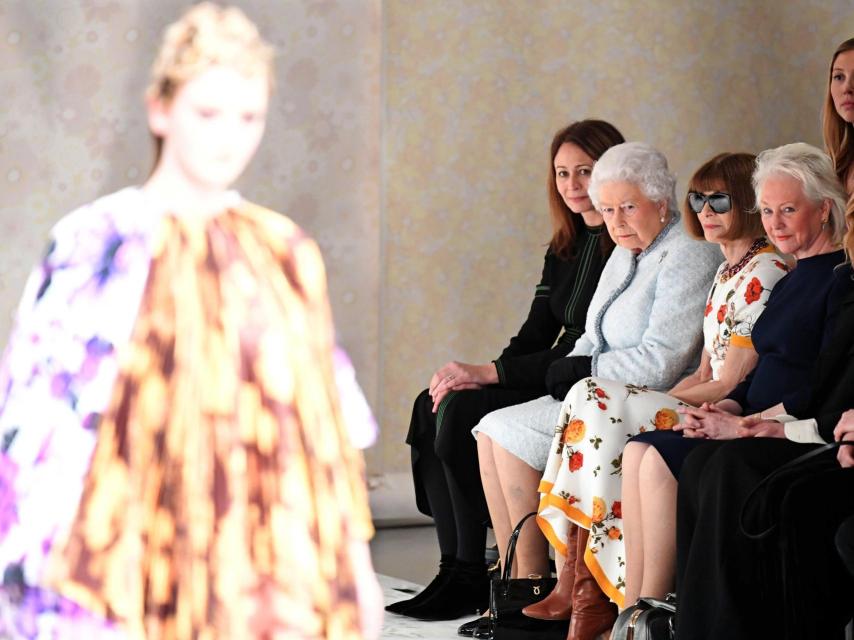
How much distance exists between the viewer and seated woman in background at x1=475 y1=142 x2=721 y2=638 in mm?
2836

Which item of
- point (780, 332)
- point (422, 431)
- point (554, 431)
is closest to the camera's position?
point (780, 332)

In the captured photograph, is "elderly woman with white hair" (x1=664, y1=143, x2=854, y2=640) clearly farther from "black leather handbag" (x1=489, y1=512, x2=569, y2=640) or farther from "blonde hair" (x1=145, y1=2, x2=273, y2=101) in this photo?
"blonde hair" (x1=145, y1=2, x2=273, y2=101)

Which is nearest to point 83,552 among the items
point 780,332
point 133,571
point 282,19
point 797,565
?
point 133,571

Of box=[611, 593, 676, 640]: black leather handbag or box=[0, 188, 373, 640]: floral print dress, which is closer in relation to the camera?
box=[0, 188, 373, 640]: floral print dress

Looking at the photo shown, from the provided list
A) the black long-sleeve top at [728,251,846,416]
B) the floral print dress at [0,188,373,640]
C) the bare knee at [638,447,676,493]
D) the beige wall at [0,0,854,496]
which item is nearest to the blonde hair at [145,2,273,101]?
the floral print dress at [0,188,373,640]

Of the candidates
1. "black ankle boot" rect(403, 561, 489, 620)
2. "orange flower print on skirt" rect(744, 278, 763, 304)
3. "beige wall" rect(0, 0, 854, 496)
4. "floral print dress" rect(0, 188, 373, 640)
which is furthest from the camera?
"beige wall" rect(0, 0, 854, 496)

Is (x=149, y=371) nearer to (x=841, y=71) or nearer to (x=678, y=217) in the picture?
(x=678, y=217)

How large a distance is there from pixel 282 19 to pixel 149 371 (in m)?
1.08

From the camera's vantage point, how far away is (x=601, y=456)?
255cm

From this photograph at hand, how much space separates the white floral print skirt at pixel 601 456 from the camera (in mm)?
2520

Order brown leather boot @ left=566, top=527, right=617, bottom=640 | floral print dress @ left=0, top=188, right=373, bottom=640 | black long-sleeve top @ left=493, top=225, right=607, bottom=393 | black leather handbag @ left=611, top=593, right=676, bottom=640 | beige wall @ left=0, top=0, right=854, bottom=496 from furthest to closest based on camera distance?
beige wall @ left=0, top=0, right=854, bottom=496 < black long-sleeve top @ left=493, top=225, right=607, bottom=393 < brown leather boot @ left=566, top=527, right=617, bottom=640 < black leather handbag @ left=611, top=593, right=676, bottom=640 < floral print dress @ left=0, top=188, right=373, bottom=640

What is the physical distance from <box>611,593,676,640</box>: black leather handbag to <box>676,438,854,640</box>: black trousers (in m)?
0.09

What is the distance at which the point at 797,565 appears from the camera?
81.7 inches

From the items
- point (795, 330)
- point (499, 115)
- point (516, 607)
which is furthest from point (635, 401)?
point (499, 115)
